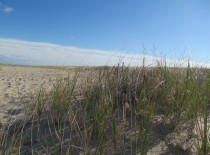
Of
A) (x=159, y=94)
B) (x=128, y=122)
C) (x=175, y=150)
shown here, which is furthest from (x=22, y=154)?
(x=159, y=94)

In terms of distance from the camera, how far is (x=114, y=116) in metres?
2.07

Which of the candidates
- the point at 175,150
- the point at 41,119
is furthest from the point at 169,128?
the point at 41,119

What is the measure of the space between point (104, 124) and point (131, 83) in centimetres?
101

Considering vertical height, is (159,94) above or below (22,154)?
above

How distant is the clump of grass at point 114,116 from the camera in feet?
5.98

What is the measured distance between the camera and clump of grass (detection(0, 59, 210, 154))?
1.82m

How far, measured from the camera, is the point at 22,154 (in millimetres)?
2090

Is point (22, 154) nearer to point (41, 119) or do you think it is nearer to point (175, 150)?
point (41, 119)

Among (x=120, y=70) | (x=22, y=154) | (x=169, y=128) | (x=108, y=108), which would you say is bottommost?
(x=22, y=154)

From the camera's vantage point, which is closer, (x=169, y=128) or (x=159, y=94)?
(x=169, y=128)

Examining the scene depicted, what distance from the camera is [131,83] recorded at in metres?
2.86

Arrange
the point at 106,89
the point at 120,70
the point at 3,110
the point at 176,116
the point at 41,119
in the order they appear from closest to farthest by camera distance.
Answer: the point at 176,116
the point at 106,89
the point at 41,119
the point at 120,70
the point at 3,110

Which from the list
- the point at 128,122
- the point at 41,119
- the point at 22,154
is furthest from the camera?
the point at 41,119

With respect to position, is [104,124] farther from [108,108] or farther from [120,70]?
[120,70]
